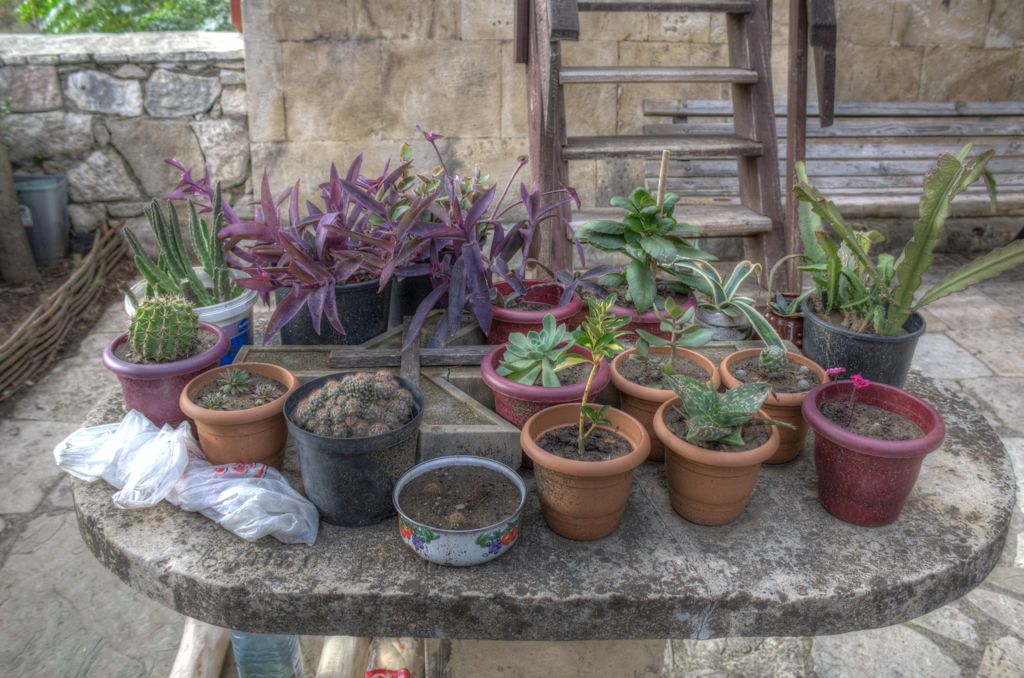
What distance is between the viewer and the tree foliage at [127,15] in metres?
6.02

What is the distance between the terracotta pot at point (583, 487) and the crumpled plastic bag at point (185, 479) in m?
0.41

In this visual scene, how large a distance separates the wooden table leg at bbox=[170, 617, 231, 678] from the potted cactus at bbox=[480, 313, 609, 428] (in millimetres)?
1031

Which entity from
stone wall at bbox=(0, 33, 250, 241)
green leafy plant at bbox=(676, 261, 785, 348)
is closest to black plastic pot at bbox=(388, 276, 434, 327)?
green leafy plant at bbox=(676, 261, 785, 348)

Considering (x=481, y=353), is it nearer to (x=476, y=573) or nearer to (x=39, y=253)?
(x=476, y=573)

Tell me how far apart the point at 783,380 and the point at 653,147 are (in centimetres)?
137

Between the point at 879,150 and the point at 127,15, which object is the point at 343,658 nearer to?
the point at 879,150

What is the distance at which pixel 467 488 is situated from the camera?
1.38 metres

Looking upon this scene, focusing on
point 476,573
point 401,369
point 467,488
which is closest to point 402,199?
point 401,369

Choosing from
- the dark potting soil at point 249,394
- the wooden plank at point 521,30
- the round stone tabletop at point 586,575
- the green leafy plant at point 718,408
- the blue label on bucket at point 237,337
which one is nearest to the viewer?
the round stone tabletop at point 586,575

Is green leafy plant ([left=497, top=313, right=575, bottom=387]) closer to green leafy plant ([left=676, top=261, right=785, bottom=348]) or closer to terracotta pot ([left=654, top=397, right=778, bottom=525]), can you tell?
terracotta pot ([left=654, top=397, right=778, bottom=525])

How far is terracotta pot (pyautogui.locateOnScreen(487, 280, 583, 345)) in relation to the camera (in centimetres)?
185

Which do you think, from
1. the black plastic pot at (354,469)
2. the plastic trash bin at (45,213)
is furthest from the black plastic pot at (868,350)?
the plastic trash bin at (45,213)

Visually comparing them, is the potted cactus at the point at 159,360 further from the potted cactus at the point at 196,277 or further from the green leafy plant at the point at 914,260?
the green leafy plant at the point at 914,260

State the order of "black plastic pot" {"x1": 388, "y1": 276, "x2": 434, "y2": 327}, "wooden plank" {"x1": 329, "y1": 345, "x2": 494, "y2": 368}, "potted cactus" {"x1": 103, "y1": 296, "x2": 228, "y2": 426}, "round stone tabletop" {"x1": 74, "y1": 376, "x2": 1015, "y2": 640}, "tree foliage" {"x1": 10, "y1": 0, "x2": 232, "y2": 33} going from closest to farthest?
"round stone tabletop" {"x1": 74, "y1": 376, "x2": 1015, "y2": 640}
"potted cactus" {"x1": 103, "y1": 296, "x2": 228, "y2": 426}
"wooden plank" {"x1": 329, "y1": 345, "x2": 494, "y2": 368}
"black plastic pot" {"x1": 388, "y1": 276, "x2": 434, "y2": 327}
"tree foliage" {"x1": 10, "y1": 0, "x2": 232, "y2": 33}
